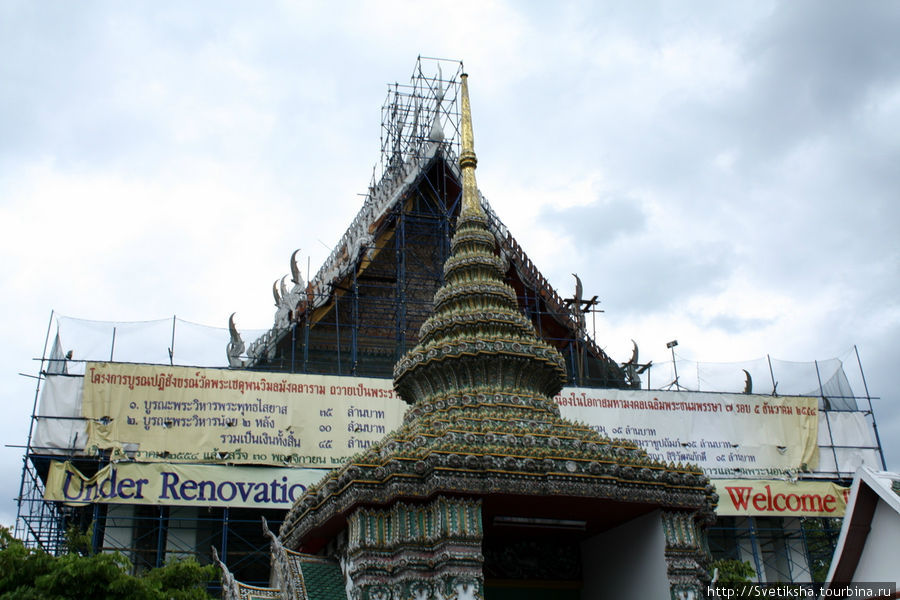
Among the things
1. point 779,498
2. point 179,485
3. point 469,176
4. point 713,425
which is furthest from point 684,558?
point 713,425

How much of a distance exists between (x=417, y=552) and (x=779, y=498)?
72.9ft

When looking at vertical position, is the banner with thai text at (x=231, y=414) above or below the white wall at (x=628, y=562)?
above

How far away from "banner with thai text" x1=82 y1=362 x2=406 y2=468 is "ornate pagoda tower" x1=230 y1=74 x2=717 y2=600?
14.3m

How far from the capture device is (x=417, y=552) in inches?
Result: 351

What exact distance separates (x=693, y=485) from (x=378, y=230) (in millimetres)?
21450

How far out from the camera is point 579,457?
948 centimetres

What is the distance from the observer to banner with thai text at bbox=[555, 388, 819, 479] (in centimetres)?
2836

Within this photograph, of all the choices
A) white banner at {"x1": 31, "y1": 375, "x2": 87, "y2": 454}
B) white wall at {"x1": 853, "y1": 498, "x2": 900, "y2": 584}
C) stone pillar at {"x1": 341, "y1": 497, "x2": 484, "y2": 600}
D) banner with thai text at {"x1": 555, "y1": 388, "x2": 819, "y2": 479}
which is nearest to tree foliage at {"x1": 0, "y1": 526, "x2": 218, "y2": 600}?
stone pillar at {"x1": 341, "y1": 497, "x2": 484, "y2": 600}

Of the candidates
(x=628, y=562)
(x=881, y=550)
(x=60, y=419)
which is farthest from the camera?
(x=60, y=419)

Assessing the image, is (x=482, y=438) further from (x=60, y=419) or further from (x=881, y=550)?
(x=60, y=419)

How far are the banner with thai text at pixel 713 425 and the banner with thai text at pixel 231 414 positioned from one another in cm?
689

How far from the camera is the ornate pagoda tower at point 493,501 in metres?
8.94

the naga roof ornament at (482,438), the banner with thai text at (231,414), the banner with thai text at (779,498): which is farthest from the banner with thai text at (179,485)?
the naga roof ornament at (482,438)

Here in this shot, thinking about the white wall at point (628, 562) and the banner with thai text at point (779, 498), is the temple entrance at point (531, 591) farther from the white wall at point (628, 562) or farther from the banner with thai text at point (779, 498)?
the banner with thai text at point (779, 498)
